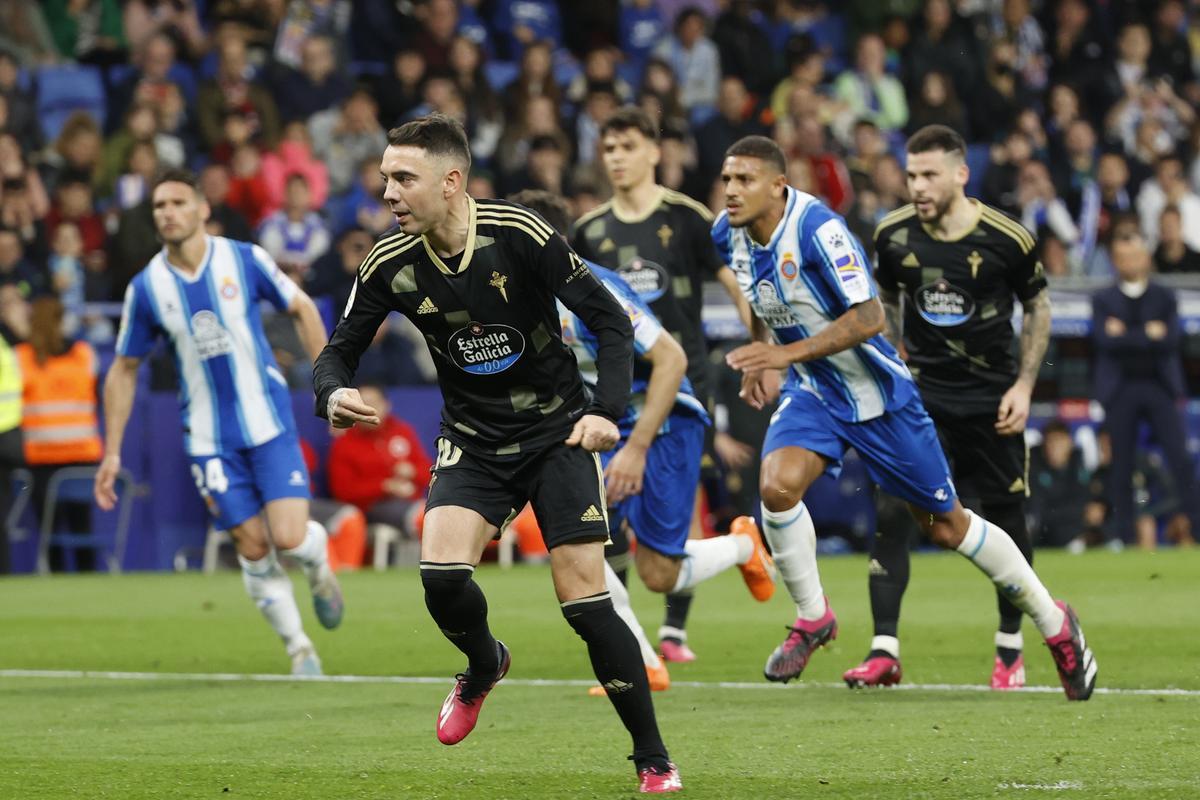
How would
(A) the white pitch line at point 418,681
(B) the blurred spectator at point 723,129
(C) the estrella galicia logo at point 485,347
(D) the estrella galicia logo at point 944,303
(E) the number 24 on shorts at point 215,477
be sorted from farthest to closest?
1. (B) the blurred spectator at point 723,129
2. (E) the number 24 on shorts at point 215,477
3. (D) the estrella galicia logo at point 944,303
4. (A) the white pitch line at point 418,681
5. (C) the estrella galicia logo at point 485,347

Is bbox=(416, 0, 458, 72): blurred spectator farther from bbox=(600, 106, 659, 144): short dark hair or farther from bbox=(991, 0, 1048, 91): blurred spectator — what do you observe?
bbox=(600, 106, 659, 144): short dark hair

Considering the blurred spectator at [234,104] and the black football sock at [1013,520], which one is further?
the blurred spectator at [234,104]

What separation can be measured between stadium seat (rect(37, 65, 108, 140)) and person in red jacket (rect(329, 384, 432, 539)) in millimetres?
4519

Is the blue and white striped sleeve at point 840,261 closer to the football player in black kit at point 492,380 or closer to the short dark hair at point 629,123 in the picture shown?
the football player in black kit at point 492,380

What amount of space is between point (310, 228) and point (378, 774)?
39.2 feet

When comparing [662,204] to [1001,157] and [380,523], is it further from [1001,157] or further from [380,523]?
[1001,157]

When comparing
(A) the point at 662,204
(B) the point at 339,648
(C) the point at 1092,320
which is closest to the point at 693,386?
(A) the point at 662,204

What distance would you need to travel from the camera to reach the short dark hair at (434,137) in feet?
21.3

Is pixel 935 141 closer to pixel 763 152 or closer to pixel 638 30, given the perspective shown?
pixel 763 152

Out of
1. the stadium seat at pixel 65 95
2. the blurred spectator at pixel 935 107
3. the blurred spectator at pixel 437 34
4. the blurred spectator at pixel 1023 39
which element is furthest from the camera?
the blurred spectator at pixel 1023 39

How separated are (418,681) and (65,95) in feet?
37.9

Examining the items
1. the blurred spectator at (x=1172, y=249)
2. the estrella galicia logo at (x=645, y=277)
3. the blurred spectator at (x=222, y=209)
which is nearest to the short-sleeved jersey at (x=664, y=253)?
the estrella galicia logo at (x=645, y=277)

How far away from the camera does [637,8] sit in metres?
23.2

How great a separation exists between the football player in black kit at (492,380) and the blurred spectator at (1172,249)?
14.1 m
